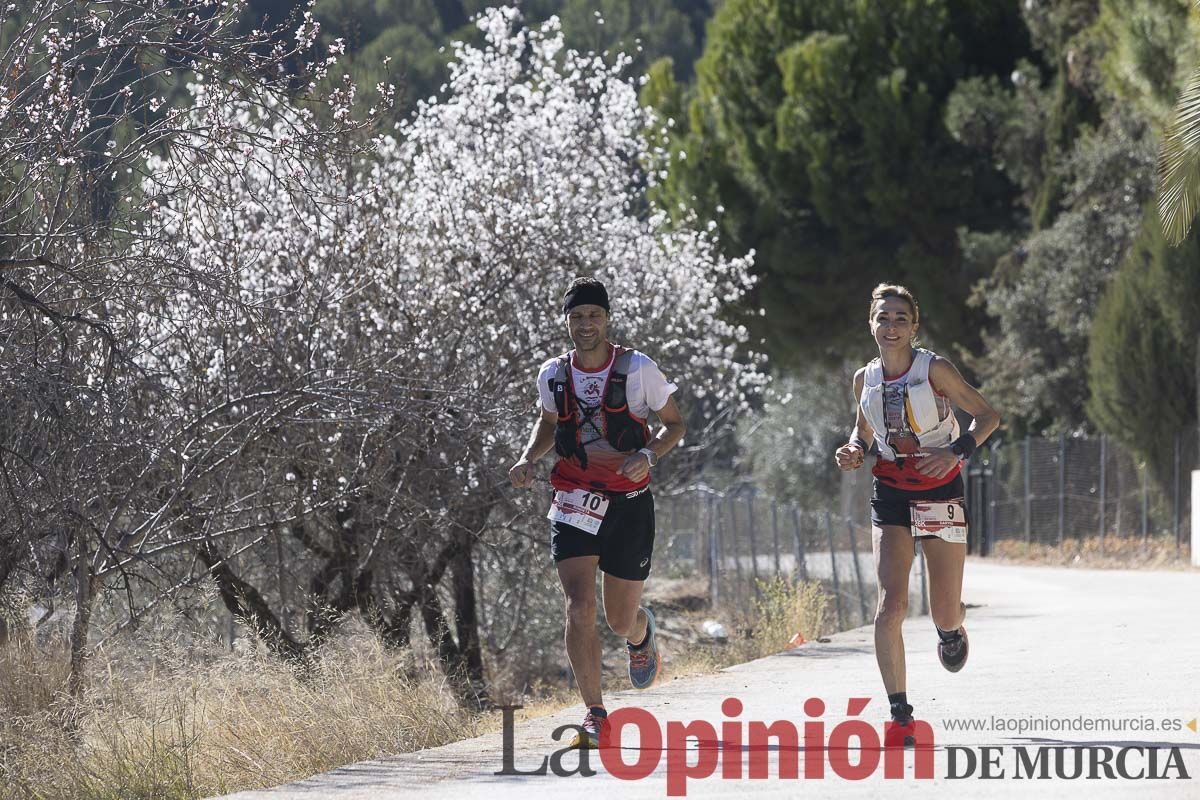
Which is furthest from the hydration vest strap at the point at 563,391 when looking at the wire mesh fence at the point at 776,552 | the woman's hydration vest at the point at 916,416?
the wire mesh fence at the point at 776,552

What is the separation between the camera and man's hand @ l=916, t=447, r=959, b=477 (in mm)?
7215

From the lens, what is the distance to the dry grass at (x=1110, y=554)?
2708cm

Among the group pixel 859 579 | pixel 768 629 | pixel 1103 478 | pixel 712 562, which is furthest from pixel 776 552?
pixel 1103 478

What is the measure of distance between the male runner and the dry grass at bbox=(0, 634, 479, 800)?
1588 millimetres

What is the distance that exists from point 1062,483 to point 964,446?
24450 mm

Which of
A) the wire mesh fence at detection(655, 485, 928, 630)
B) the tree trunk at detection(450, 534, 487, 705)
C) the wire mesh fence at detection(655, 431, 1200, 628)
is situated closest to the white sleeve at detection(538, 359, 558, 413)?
the tree trunk at detection(450, 534, 487, 705)

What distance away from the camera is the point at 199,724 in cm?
924

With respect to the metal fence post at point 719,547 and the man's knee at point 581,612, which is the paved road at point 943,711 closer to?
the man's knee at point 581,612

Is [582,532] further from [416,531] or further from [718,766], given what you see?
[416,531]

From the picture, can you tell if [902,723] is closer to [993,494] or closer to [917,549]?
[917,549]

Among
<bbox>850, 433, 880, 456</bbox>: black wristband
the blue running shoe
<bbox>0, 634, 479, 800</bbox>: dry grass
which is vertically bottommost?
<bbox>0, 634, 479, 800</bbox>: dry grass

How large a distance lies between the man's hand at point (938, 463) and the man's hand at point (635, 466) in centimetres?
108

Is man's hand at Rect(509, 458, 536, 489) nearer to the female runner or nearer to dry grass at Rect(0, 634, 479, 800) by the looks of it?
the female runner

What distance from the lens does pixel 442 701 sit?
10562mm
